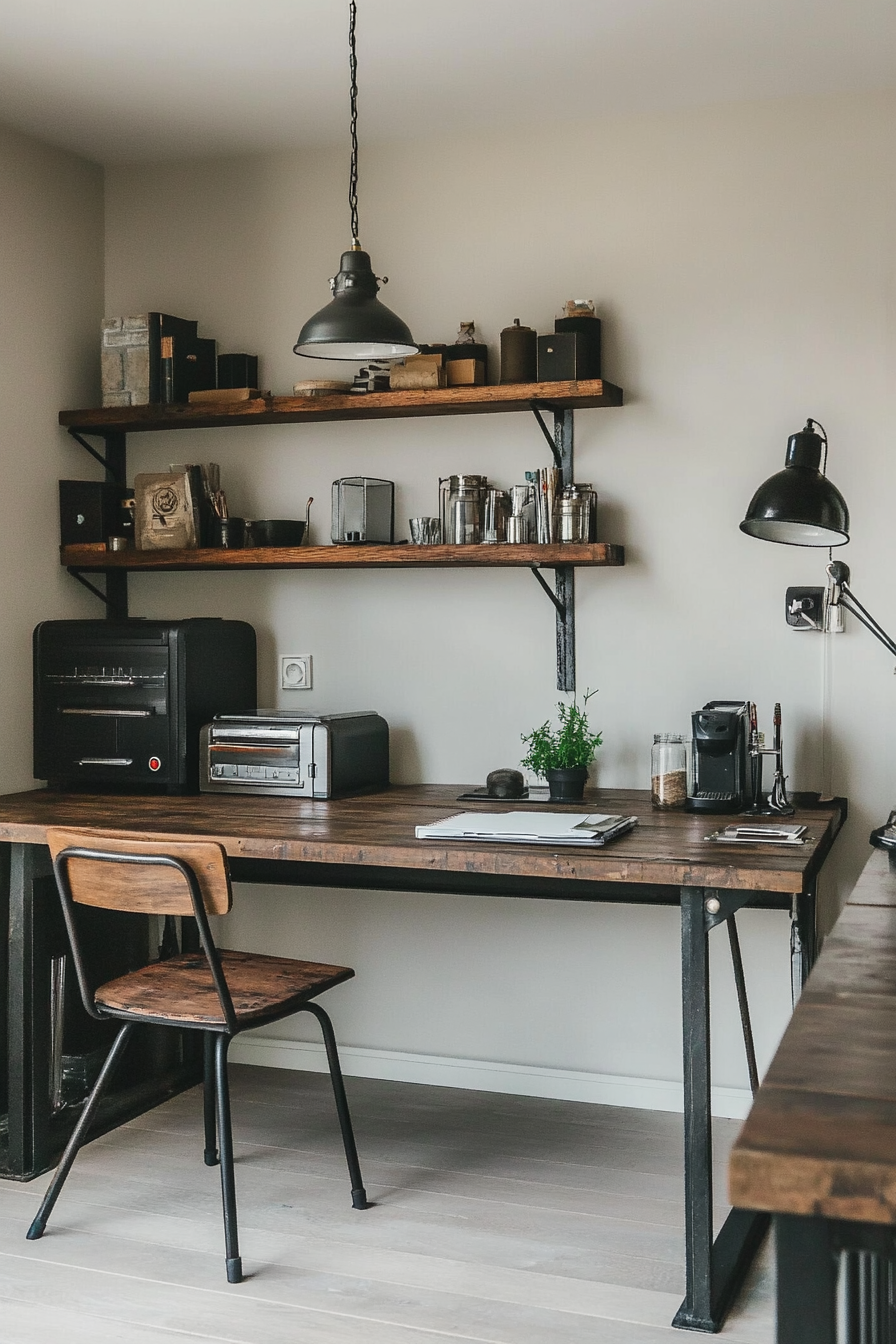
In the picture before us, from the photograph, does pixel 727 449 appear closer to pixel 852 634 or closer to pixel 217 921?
pixel 852 634

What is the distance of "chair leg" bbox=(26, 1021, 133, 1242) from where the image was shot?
252 centimetres

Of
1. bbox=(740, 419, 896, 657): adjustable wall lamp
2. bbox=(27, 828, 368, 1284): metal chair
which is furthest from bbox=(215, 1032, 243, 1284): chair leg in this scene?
bbox=(740, 419, 896, 657): adjustable wall lamp

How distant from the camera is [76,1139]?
8.30 feet

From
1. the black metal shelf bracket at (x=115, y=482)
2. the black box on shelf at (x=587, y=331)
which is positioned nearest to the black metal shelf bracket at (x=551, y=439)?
the black box on shelf at (x=587, y=331)

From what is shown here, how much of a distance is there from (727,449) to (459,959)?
5.00 feet

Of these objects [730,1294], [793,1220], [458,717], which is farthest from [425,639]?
[793,1220]

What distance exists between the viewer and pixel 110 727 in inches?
132

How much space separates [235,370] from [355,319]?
1179mm

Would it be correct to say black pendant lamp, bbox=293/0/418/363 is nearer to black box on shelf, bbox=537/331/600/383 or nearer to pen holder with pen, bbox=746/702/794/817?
black box on shelf, bbox=537/331/600/383

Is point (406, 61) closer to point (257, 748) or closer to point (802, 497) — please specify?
point (802, 497)

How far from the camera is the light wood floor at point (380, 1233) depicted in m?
2.29

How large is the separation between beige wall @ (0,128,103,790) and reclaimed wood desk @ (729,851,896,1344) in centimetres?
268

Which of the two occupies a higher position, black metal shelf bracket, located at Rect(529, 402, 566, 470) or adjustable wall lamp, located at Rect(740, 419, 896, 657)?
black metal shelf bracket, located at Rect(529, 402, 566, 470)

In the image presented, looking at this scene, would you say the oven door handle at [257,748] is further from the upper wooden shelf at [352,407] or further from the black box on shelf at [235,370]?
the black box on shelf at [235,370]
